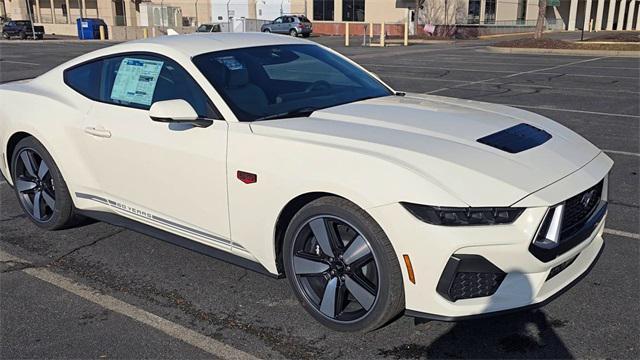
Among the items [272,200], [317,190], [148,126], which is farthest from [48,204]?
[317,190]

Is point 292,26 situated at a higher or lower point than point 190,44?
lower

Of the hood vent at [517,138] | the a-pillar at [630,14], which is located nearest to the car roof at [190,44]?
the hood vent at [517,138]

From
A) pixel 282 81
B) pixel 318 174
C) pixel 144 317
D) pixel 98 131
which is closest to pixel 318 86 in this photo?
pixel 282 81

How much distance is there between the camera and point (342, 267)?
3055mm

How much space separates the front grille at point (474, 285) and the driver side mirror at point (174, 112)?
174cm

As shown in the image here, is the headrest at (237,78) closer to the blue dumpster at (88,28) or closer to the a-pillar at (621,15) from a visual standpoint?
the blue dumpster at (88,28)

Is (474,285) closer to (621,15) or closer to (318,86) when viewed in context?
Answer: (318,86)

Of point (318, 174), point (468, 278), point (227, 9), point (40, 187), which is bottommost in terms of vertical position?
point (40, 187)

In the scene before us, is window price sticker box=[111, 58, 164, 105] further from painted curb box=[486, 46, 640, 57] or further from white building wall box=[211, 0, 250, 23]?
white building wall box=[211, 0, 250, 23]

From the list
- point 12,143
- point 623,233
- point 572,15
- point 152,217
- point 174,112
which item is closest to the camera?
point 174,112

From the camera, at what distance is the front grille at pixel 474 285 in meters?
2.70

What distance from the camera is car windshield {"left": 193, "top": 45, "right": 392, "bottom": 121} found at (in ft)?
11.8

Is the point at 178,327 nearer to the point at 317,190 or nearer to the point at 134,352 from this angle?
the point at 134,352

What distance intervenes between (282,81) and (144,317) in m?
1.75
